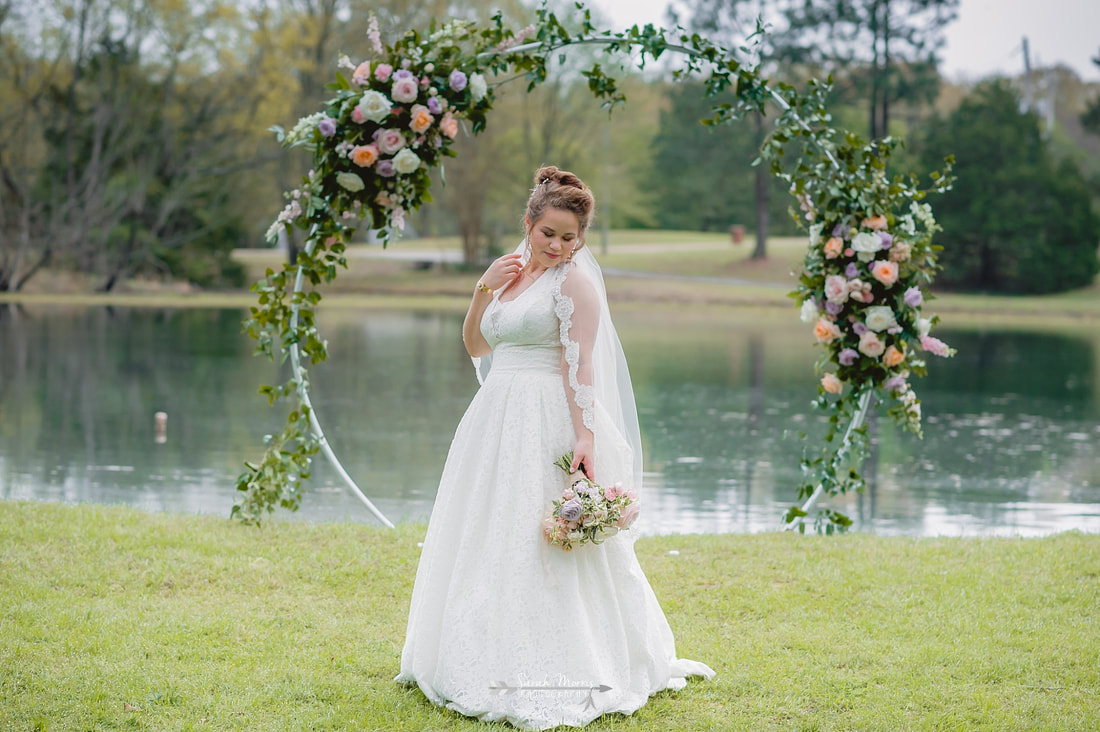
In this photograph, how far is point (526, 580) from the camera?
4.02 metres

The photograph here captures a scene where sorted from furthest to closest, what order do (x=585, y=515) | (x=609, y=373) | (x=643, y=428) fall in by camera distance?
(x=643, y=428)
(x=609, y=373)
(x=585, y=515)

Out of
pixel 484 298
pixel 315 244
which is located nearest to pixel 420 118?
pixel 315 244

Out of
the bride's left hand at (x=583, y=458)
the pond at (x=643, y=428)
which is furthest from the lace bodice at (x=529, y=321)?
the pond at (x=643, y=428)

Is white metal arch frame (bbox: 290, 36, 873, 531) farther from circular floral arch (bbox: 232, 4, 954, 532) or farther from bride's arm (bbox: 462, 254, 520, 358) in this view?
bride's arm (bbox: 462, 254, 520, 358)

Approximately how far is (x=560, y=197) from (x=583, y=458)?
101 centimetres

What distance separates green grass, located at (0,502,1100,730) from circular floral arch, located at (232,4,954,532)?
0.87 m

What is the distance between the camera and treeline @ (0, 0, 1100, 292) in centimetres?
3544

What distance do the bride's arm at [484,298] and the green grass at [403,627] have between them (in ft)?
4.55

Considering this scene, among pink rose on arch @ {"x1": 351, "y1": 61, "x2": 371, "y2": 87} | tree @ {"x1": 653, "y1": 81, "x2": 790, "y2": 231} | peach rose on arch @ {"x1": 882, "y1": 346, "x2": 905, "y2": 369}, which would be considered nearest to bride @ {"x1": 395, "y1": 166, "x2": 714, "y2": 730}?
pink rose on arch @ {"x1": 351, "y1": 61, "x2": 371, "y2": 87}

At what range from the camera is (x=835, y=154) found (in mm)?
6973

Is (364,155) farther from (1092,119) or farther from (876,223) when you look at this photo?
(1092,119)

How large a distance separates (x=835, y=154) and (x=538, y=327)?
3555 millimetres

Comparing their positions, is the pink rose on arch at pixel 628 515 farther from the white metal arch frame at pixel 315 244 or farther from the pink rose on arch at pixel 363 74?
the pink rose on arch at pixel 363 74

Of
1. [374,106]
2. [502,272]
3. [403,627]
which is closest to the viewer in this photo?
[502,272]
